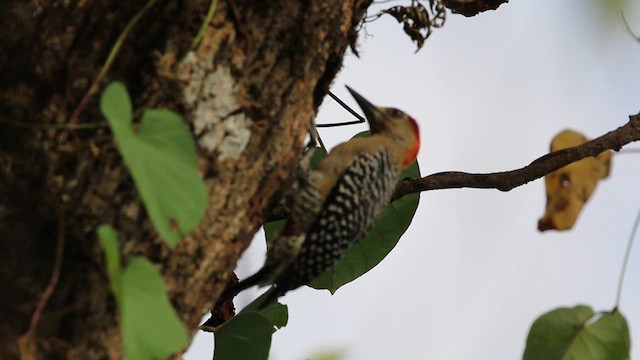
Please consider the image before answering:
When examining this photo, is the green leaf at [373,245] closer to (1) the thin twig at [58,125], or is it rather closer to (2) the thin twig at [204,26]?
(2) the thin twig at [204,26]

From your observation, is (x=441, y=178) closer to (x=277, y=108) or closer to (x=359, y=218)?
(x=359, y=218)

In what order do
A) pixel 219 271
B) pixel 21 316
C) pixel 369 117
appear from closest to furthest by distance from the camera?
pixel 21 316 → pixel 219 271 → pixel 369 117

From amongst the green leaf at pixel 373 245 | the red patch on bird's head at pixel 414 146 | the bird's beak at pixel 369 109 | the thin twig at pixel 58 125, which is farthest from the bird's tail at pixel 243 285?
the thin twig at pixel 58 125

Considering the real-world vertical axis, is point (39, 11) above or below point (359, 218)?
above

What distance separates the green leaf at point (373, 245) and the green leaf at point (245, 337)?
16.1 inches

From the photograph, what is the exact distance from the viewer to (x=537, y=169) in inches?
115

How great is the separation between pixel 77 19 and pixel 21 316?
65cm

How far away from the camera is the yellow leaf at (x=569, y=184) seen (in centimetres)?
295

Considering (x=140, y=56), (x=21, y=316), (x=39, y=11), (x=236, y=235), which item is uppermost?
(x=39, y=11)

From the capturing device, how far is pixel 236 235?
7.47 feet

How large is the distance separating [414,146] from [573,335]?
1.09 metres

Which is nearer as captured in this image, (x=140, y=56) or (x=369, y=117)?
(x=140, y=56)

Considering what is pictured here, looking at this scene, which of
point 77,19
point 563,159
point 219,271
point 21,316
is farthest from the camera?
point 563,159

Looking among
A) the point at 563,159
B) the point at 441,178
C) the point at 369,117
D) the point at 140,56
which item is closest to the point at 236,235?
the point at 140,56
